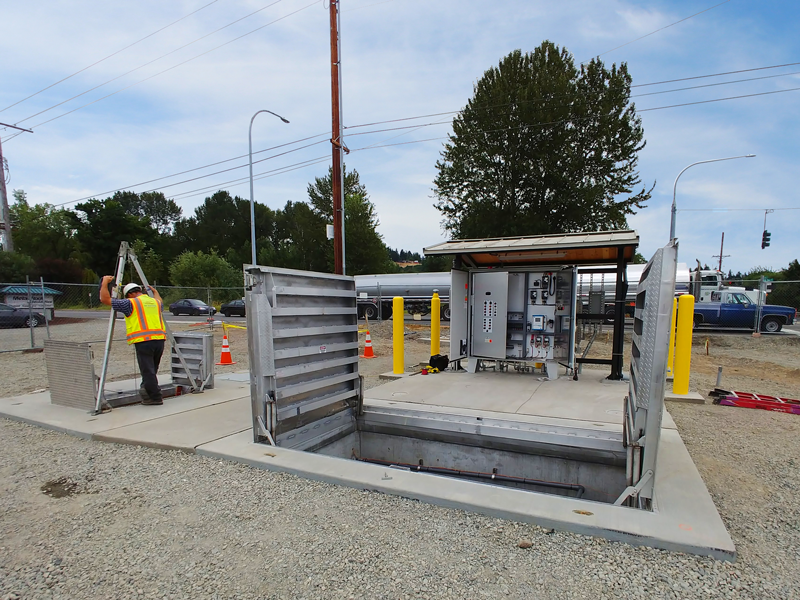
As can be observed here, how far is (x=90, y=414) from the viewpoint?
5.46 metres

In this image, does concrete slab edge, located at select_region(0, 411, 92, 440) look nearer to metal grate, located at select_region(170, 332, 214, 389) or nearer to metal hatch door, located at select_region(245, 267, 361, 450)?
metal grate, located at select_region(170, 332, 214, 389)

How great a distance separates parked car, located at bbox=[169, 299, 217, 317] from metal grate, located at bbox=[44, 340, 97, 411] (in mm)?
21271

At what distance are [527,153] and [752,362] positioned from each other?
1598 centimetres

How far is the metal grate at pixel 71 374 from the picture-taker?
18.1 ft

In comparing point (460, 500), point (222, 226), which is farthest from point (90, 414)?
A: point (222, 226)

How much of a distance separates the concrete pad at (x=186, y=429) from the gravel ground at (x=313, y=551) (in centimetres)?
81

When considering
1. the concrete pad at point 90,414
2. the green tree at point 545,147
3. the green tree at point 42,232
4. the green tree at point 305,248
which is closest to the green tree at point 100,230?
the green tree at point 42,232

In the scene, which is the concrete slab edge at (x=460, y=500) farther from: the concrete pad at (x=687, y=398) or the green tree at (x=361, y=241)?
the green tree at (x=361, y=241)

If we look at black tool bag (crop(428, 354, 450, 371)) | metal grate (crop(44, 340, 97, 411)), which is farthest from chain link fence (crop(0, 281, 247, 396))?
black tool bag (crop(428, 354, 450, 371))

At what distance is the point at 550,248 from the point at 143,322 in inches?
227

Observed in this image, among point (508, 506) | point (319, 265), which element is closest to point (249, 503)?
point (508, 506)

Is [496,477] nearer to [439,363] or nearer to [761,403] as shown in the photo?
[439,363]

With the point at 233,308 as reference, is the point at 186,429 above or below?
above

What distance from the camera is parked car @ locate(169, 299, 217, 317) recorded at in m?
26.3
